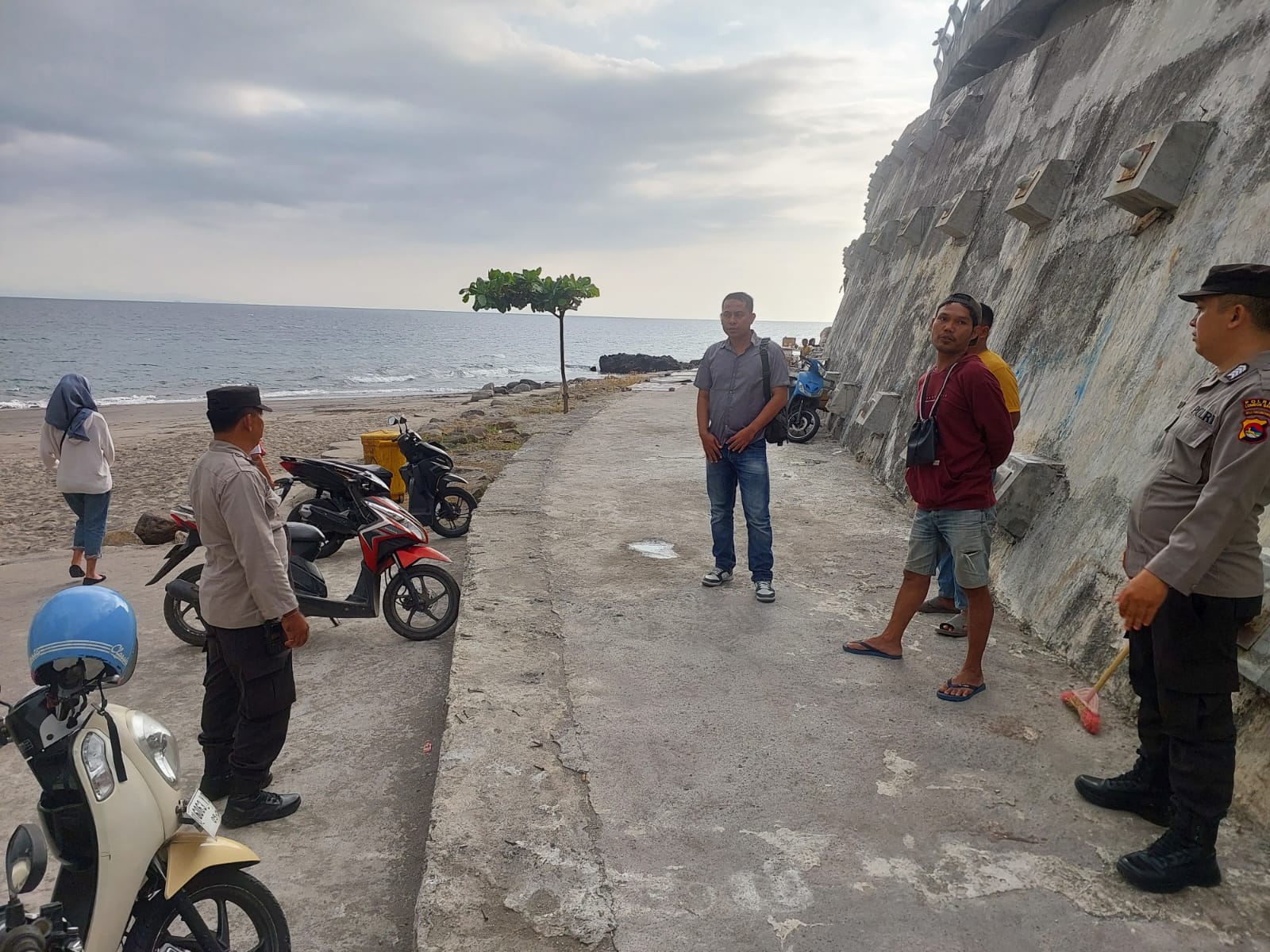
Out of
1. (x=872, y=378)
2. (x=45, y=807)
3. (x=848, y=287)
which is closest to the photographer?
(x=45, y=807)

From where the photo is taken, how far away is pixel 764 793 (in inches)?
118

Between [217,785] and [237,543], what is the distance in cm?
106

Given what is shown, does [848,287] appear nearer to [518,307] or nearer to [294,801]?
[518,307]

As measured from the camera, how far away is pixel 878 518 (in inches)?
281

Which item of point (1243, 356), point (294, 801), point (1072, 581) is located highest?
point (1243, 356)

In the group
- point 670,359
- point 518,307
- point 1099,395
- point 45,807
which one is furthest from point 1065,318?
point 670,359

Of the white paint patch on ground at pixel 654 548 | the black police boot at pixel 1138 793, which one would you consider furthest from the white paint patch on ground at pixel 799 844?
the white paint patch on ground at pixel 654 548

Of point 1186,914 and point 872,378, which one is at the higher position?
point 872,378

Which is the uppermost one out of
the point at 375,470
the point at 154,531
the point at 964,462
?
the point at 964,462

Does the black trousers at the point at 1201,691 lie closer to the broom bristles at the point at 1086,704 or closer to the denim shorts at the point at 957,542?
the broom bristles at the point at 1086,704

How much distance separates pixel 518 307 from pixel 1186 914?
54.5 ft

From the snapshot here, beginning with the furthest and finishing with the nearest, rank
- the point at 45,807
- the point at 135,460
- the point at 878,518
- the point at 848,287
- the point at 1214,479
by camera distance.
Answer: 1. the point at 848,287
2. the point at 135,460
3. the point at 878,518
4. the point at 1214,479
5. the point at 45,807

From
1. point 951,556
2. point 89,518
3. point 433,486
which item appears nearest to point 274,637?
point 951,556

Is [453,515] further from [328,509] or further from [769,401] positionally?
[769,401]
